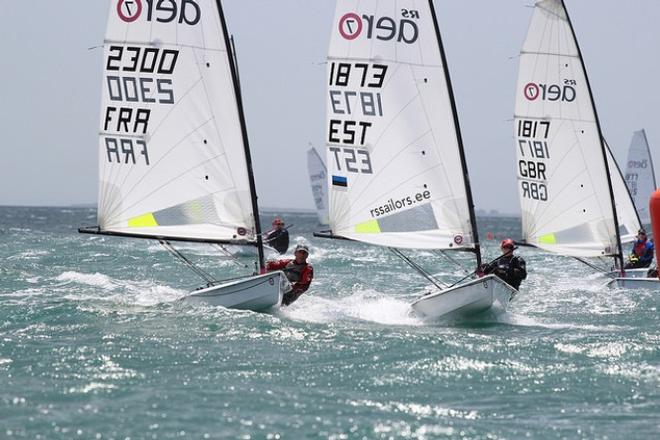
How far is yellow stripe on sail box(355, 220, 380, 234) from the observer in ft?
46.7

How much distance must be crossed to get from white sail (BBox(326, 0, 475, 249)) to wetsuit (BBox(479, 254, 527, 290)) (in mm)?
432

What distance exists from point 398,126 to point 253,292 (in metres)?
3.13

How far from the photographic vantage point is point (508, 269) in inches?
549

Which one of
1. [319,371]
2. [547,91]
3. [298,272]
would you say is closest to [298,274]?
[298,272]

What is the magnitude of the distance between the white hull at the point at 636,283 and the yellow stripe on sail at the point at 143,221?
8.88 meters

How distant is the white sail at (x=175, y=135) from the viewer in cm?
1388

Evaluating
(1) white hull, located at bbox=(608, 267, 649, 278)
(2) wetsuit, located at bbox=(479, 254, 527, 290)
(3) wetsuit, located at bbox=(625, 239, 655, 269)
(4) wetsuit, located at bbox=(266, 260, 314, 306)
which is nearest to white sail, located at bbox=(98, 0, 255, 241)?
(4) wetsuit, located at bbox=(266, 260, 314, 306)

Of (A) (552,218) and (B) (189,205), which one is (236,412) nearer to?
(B) (189,205)

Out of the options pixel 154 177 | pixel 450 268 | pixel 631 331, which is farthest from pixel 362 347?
pixel 450 268

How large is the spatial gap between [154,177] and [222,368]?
5.30m

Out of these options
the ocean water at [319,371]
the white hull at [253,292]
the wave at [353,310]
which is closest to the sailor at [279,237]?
the wave at [353,310]

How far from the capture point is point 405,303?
15500mm

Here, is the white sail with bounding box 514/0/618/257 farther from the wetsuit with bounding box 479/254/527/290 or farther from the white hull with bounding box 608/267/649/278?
the wetsuit with bounding box 479/254/527/290

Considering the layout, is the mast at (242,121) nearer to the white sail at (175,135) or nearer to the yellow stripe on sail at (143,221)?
the white sail at (175,135)
